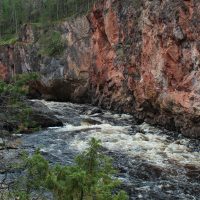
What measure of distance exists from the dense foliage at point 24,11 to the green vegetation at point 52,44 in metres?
17.8

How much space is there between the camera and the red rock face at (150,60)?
92.7 feet

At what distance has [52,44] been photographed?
57.2 metres

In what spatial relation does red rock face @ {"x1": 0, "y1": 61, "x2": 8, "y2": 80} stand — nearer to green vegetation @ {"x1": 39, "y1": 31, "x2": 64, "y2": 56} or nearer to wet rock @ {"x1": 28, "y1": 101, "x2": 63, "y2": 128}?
green vegetation @ {"x1": 39, "y1": 31, "x2": 64, "y2": 56}

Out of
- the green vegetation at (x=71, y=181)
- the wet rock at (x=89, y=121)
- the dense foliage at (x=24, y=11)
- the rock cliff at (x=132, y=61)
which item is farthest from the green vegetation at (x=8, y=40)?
the green vegetation at (x=71, y=181)

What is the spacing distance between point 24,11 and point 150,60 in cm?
6405

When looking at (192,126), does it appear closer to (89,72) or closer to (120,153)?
(120,153)

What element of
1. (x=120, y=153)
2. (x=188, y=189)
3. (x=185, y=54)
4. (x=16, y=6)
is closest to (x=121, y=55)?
(x=185, y=54)

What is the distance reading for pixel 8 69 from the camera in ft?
223

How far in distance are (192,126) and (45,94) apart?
1216 inches

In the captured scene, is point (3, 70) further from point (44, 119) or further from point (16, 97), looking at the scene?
point (16, 97)

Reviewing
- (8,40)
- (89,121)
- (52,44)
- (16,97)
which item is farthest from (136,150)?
(8,40)

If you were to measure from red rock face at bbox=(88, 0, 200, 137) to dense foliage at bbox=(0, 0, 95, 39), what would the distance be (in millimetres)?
31152

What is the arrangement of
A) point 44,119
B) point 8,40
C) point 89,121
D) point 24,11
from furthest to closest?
point 24,11 < point 8,40 < point 89,121 < point 44,119

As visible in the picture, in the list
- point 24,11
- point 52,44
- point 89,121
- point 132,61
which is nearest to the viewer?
point 89,121
